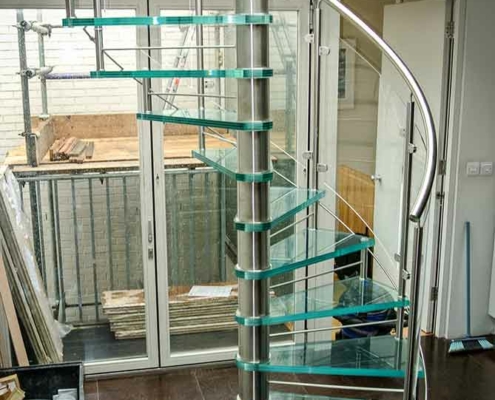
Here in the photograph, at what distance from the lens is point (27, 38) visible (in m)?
3.90

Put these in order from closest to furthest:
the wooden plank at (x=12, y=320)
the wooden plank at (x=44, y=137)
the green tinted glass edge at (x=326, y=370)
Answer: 1. the green tinted glass edge at (x=326, y=370)
2. the wooden plank at (x=12, y=320)
3. the wooden plank at (x=44, y=137)

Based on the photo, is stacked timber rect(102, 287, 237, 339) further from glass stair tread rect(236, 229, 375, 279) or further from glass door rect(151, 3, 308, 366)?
glass stair tread rect(236, 229, 375, 279)

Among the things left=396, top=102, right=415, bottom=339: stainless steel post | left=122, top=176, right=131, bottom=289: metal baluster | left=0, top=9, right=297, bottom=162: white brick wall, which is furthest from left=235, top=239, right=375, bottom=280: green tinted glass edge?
left=122, top=176, right=131, bottom=289: metal baluster

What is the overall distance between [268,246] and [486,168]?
2.54 metres

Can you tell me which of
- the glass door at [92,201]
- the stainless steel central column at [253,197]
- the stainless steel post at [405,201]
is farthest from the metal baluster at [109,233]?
the stainless steel post at [405,201]

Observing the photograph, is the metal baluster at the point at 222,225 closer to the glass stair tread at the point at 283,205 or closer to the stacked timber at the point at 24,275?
the stacked timber at the point at 24,275

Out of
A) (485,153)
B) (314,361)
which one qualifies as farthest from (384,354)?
(485,153)

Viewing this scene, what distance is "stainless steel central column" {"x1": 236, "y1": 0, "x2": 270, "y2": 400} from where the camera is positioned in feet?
7.81

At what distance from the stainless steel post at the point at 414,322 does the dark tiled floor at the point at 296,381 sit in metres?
1.76

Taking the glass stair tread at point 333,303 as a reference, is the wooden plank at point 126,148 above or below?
above

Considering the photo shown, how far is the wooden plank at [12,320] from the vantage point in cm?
366

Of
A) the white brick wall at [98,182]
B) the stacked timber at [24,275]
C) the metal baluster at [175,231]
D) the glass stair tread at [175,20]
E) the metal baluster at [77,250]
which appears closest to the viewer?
the glass stair tread at [175,20]

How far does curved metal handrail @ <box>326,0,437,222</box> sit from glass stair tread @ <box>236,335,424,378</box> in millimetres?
727

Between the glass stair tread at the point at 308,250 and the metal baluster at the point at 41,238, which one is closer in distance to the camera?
the glass stair tread at the point at 308,250
